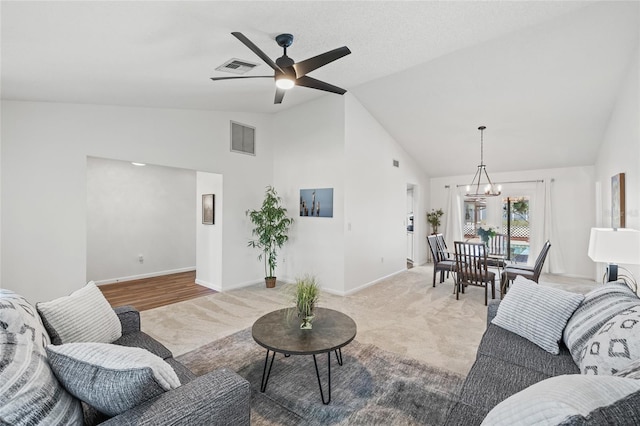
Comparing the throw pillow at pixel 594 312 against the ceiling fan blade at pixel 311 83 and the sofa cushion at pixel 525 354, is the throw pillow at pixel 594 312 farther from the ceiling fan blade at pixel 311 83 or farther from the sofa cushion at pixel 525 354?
the ceiling fan blade at pixel 311 83

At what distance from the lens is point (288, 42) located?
2.71m

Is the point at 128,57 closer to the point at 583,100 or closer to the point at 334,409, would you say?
the point at 334,409

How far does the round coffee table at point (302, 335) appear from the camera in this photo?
6.45 ft

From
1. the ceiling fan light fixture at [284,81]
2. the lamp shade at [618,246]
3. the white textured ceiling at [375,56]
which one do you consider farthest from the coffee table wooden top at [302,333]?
the white textured ceiling at [375,56]

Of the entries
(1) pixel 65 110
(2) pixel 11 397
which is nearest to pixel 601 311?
(2) pixel 11 397

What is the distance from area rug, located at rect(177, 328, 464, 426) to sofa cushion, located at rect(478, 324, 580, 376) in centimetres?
49

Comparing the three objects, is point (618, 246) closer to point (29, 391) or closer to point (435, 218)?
point (29, 391)

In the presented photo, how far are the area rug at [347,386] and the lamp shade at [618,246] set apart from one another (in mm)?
1609

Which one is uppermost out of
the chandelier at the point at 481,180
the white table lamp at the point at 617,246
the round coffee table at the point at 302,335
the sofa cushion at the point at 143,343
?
the chandelier at the point at 481,180

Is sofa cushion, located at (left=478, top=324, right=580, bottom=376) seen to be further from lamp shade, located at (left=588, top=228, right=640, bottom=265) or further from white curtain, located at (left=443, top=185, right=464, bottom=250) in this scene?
white curtain, located at (left=443, top=185, right=464, bottom=250)

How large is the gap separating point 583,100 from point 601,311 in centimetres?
381

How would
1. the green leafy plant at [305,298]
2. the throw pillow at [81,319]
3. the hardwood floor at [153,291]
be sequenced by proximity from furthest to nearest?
the hardwood floor at [153,291]
the green leafy plant at [305,298]
the throw pillow at [81,319]

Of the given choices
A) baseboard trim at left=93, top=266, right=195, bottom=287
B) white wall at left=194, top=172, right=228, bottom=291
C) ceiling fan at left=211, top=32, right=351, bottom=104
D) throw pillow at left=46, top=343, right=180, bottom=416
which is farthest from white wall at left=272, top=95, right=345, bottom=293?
throw pillow at left=46, top=343, right=180, bottom=416

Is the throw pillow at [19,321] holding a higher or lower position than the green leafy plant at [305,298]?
higher
